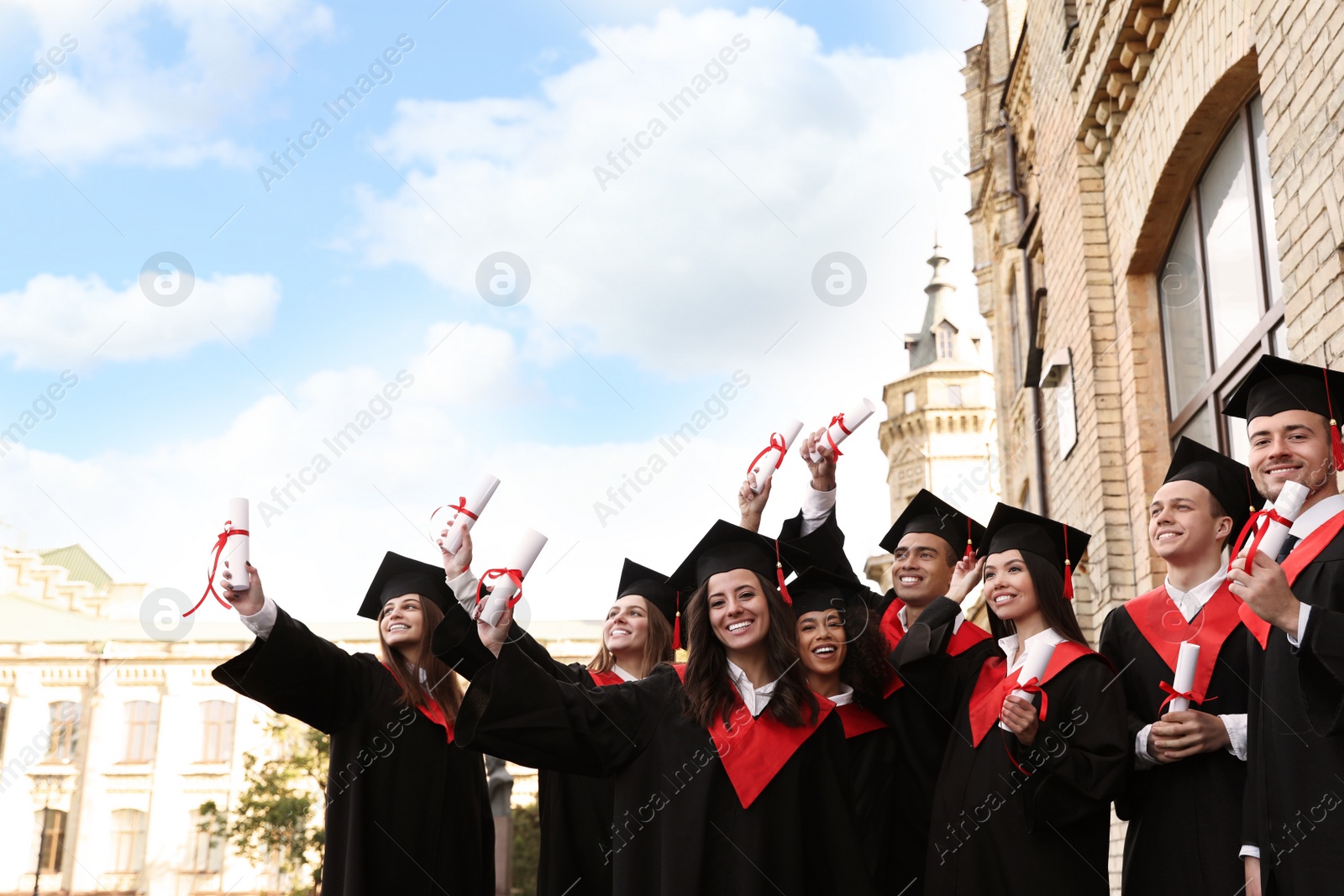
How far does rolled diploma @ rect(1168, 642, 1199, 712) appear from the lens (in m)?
3.66

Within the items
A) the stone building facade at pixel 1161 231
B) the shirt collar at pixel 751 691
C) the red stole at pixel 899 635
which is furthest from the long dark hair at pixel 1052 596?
the stone building facade at pixel 1161 231

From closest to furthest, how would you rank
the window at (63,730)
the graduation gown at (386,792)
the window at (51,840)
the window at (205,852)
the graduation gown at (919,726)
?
the graduation gown at (919,726) < the graduation gown at (386,792) < the window at (205,852) < the window at (51,840) < the window at (63,730)

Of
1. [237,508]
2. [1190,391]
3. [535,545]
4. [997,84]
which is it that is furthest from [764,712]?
[997,84]

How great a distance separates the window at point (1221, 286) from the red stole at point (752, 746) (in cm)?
340

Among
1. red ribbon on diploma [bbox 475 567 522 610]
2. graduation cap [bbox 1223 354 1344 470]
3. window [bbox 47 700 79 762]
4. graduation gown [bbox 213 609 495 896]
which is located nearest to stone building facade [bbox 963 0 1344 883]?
graduation cap [bbox 1223 354 1344 470]

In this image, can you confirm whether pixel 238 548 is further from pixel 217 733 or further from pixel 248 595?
pixel 217 733

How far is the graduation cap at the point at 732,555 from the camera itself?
4.43 meters

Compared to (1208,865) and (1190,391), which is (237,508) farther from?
(1190,391)

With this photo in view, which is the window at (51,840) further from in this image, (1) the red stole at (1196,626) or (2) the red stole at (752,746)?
(1) the red stole at (1196,626)

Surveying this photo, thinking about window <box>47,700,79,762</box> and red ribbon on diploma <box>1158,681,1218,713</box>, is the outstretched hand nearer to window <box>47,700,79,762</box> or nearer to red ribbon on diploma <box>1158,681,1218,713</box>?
red ribbon on diploma <box>1158,681,1218,713</box>

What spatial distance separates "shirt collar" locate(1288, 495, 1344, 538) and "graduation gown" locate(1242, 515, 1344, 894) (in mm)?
51

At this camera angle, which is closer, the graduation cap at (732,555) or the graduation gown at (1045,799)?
the graduation gown at (1045,799)

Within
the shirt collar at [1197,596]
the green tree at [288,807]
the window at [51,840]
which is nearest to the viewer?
the shirt collar at [1197,596]

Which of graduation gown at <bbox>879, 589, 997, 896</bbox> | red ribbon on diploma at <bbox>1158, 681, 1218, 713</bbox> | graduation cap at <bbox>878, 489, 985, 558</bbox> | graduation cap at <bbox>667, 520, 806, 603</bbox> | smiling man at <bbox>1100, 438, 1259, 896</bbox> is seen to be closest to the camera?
red ribbon on diploma at <bbox>1158, 681, 1218, 713</bbox>
